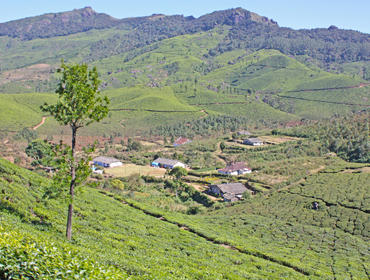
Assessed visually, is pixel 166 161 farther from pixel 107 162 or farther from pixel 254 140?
pixel 254 140

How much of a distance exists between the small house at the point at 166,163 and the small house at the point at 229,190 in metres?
25.9

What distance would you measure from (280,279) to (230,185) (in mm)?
48007

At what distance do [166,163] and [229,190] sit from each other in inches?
1319

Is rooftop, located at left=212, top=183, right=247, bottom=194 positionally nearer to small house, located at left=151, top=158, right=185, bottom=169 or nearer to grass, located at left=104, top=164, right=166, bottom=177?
grass, located at left=104, top=164, right=166, bottom=177

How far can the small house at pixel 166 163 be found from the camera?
313 feet

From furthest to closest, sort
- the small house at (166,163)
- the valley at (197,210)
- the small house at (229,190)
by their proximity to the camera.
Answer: the small house at (166,163)
the small house at (229,190)
the valley at (197,210)

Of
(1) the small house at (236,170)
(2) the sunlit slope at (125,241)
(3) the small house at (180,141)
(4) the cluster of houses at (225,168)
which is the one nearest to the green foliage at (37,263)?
(2) the sunlit slope at (125,241)

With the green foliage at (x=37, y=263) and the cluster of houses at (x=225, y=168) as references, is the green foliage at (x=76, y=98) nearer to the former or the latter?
the green foliage at (x=37, y=263)

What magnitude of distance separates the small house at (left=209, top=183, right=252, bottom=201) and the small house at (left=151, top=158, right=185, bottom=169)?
25925 millimetres

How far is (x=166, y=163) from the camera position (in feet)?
320

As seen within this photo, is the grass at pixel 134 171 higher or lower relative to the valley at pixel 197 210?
lower

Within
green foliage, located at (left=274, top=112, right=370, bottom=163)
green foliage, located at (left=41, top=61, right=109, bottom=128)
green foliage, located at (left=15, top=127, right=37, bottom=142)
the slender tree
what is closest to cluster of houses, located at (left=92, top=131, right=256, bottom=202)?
green foliage, located at (left=274, top=112, right=370, bottom=163)

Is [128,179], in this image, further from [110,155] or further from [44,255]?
[44,255]

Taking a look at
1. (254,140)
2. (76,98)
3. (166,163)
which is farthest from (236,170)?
(76,98)
